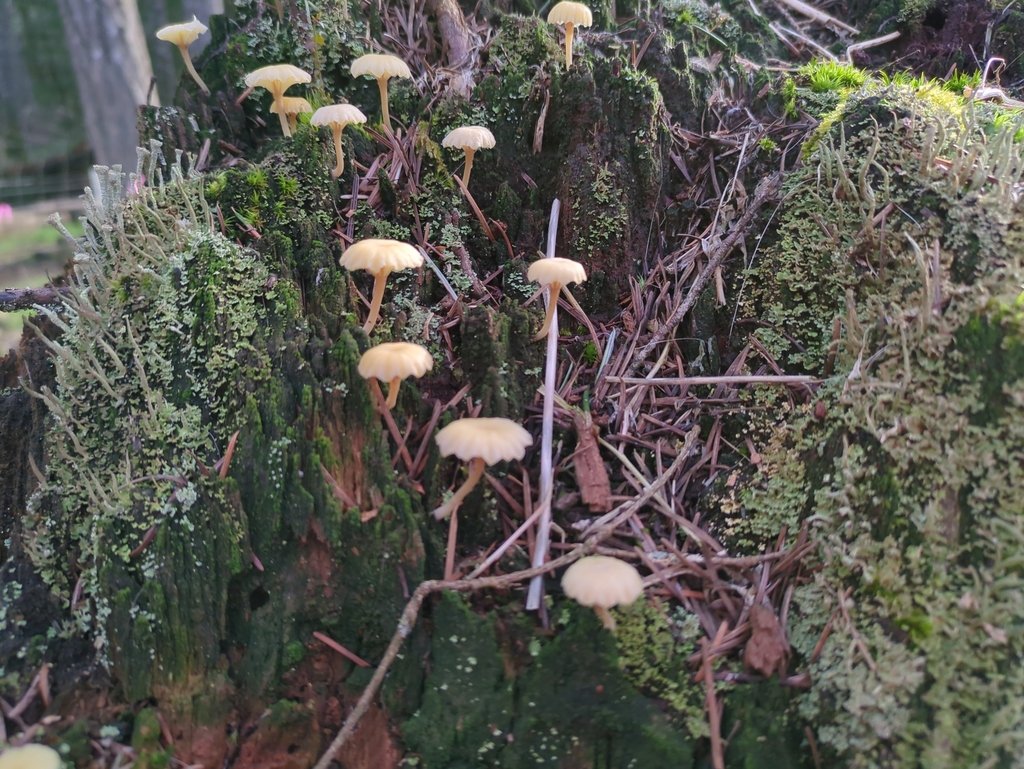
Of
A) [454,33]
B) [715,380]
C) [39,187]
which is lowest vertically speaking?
[39,187]

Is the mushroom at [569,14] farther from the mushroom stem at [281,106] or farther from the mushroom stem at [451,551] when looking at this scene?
the mushroom stem at [451,551]

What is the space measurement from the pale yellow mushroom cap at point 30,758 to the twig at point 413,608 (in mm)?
781

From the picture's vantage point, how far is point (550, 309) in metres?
2.75

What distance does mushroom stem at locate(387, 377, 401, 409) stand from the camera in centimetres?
246

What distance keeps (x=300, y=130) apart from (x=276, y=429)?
1.64 metres

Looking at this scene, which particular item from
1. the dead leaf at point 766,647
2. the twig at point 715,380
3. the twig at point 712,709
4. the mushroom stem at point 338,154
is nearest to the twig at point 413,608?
the twig at point 712,709

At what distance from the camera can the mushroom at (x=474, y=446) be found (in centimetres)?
217

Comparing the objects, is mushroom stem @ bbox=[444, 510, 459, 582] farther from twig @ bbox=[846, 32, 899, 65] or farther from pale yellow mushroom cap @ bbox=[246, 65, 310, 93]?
twig @ bbox=[846, 32, 899, 65]

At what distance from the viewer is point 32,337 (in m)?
3.22

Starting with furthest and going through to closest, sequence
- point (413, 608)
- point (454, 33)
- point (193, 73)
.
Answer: point (454, 33) → point (193, 73) → point (413, 608)

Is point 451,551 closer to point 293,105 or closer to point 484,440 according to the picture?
point 484,440

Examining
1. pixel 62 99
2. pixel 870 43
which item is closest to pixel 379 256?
pixel 870 43

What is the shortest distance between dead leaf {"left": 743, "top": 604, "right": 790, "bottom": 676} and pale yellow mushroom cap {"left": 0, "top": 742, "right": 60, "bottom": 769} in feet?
7.32

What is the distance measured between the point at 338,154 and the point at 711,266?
1.95m
